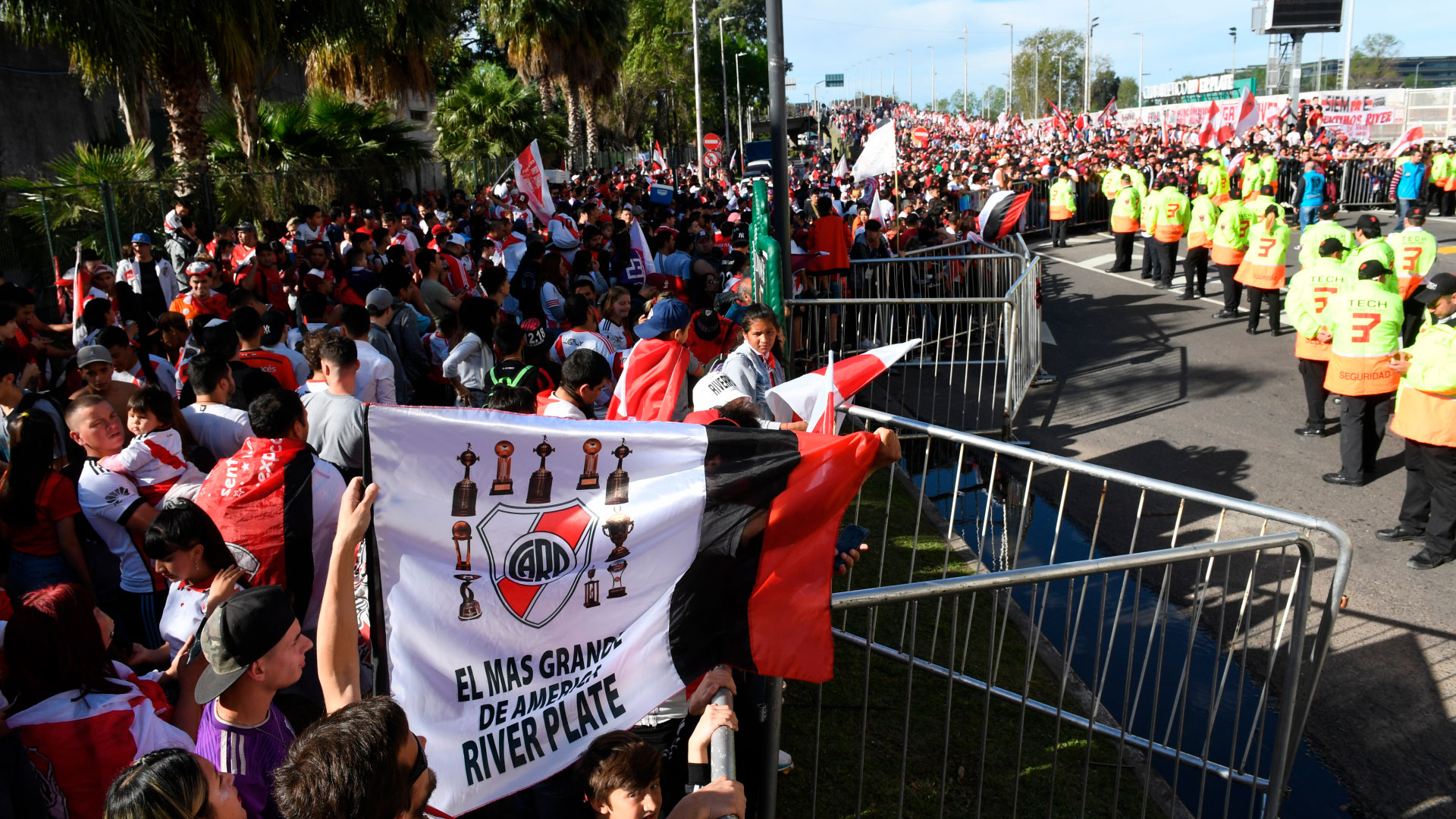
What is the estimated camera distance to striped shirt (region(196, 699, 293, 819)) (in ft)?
8.55

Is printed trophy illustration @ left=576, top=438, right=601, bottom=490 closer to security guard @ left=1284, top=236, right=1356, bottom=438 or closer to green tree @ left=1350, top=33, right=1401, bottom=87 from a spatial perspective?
security guard @ left=1284, top=236, right=1356, bottom=438

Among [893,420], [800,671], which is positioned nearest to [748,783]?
[800,671]

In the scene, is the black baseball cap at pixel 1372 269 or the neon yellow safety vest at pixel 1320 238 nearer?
the black baseball cap at pixel 1372 269

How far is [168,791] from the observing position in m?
1.99

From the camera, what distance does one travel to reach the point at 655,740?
3.31m

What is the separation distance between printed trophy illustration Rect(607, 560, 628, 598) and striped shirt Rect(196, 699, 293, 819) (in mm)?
981

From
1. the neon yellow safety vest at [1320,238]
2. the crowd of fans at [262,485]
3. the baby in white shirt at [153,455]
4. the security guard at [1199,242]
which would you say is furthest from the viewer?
the security guard at [1199,242]

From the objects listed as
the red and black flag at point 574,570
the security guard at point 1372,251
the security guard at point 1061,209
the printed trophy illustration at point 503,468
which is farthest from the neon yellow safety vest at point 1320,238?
the security guard at point 1061,209

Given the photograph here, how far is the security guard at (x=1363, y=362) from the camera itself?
25.7 feet

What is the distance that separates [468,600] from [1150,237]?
16.6 metres

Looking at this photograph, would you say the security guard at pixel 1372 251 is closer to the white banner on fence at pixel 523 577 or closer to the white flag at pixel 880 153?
the white flag at pixel 880 153

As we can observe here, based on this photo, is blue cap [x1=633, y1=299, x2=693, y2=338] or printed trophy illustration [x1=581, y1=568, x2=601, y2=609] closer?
printed trophy illustration [x1=581, y1=568, x2=601, y2=609]

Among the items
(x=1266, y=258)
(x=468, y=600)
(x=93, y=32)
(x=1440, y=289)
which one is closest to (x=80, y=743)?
(x=468, y=600)

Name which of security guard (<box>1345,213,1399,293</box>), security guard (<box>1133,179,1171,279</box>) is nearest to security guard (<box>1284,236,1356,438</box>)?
security guard (<box>1345,213,1399,293</box>)
